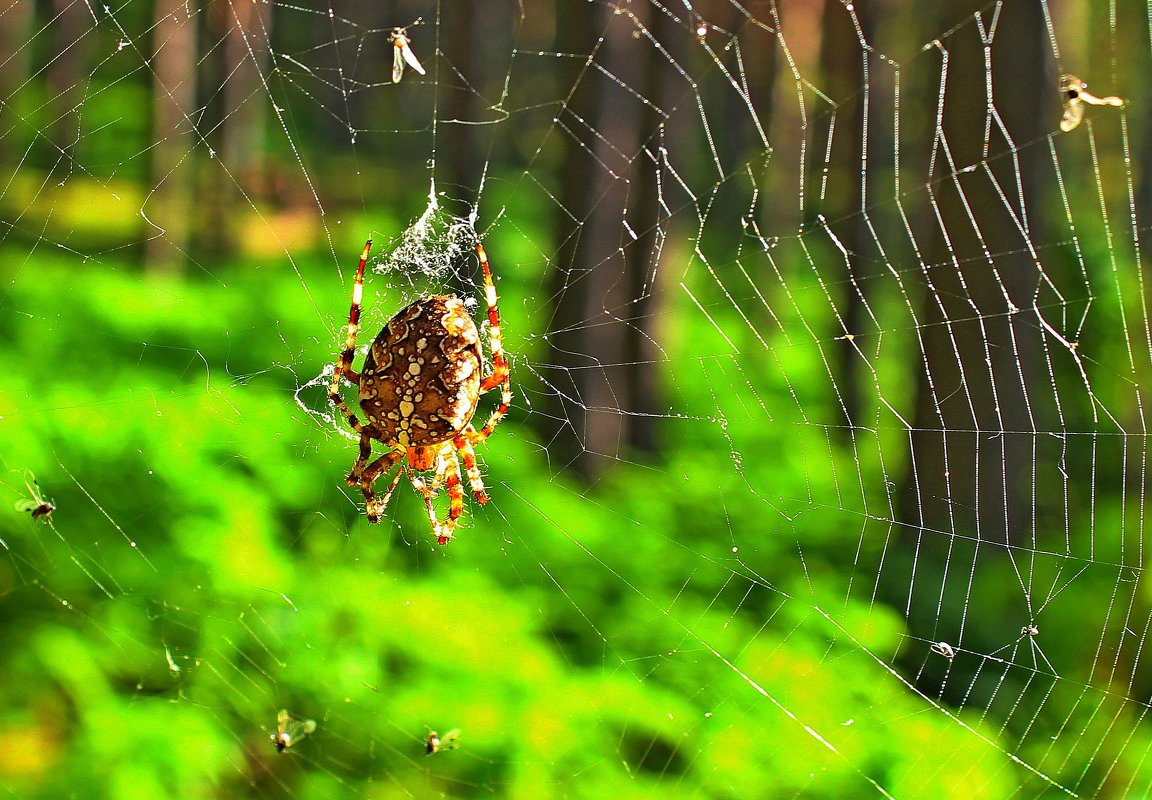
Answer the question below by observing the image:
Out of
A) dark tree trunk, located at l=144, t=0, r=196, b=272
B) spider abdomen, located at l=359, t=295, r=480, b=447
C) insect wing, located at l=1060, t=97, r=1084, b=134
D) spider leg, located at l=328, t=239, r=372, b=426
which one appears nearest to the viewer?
spider abdomen, located at l=359, t=295, r=480, b=447

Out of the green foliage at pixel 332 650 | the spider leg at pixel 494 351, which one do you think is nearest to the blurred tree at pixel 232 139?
the green foliage at pixel 332 650

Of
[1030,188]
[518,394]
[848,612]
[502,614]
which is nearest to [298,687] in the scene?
[502,614]

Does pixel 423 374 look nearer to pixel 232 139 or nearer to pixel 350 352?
pixel 350 352

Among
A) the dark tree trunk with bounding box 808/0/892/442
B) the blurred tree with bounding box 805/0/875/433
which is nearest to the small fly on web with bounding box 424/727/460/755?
the blurred tree with bounding box 805/0/875/433

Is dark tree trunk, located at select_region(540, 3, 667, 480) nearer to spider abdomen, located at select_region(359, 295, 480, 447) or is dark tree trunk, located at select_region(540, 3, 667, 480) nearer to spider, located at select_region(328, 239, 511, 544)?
spider, located at select_region(328, 239, 511, 544)

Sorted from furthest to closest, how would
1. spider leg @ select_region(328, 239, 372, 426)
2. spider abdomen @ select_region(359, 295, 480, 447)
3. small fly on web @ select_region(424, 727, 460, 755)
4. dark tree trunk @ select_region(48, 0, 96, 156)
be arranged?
dark tree trunk @ select_region(48, 0, 96, 156) < small fly on web @ select_region(424, 727, 460, 755) < spider leg @ select_region(328, 239, 372, 426) < spider abdomen @ select_region(359, 295, 480, 447)

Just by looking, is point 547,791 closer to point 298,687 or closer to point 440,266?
point 298,687
